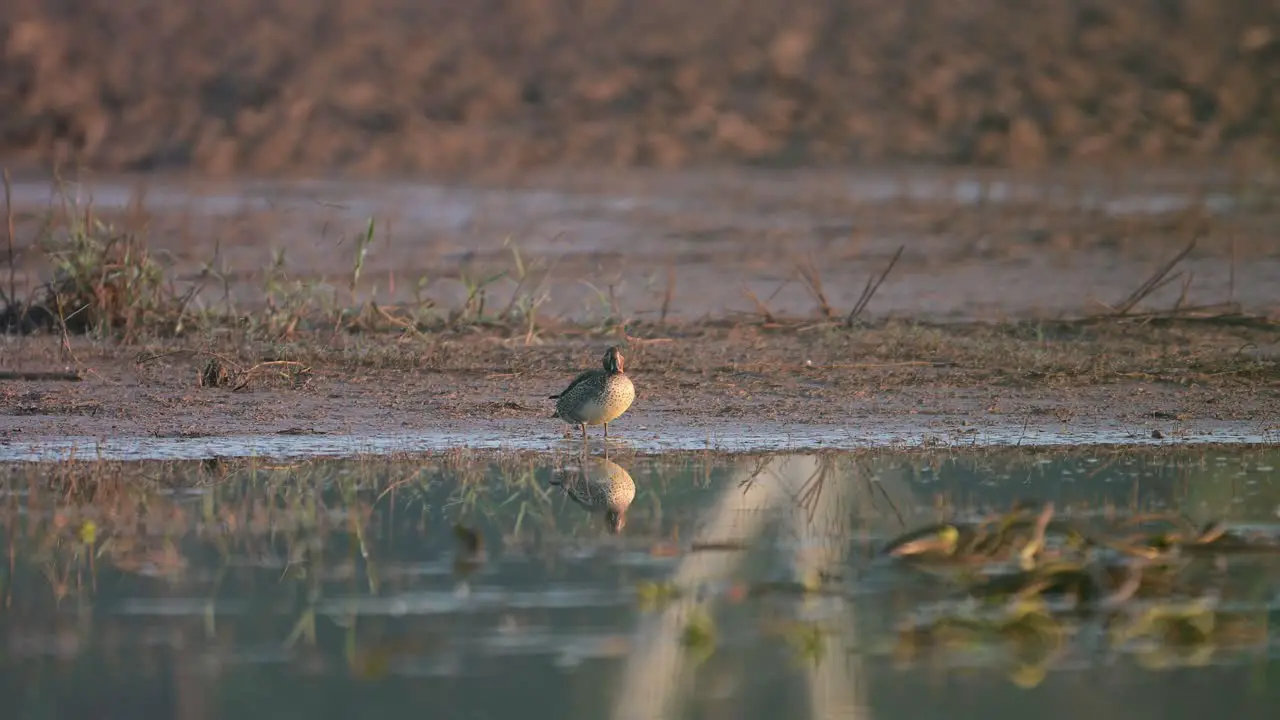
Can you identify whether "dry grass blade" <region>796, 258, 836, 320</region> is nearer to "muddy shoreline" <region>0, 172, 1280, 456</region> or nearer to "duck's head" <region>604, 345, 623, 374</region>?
"muddy shoreline" <region>0, 172, 1280, 456</region>

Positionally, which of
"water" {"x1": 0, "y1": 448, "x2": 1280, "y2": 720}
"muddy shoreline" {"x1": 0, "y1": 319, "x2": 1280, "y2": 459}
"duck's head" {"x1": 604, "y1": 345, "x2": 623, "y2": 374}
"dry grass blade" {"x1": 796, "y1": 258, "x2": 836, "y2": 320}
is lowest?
"water" {"x1": 0, "y1": 448, "x2": 1280, "y2": 720}

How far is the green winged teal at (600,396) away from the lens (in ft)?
24.5

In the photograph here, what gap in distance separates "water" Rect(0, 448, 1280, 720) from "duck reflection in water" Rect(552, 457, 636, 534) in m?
0.03

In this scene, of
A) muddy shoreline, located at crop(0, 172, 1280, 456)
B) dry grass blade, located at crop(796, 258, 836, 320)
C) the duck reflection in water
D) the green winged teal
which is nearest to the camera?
the duck reflection in water

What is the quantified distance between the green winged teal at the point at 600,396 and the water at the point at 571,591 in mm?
192

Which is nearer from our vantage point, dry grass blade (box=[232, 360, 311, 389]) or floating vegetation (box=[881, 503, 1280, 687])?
floating vegetation (box=[881, 503, 1280, 687])

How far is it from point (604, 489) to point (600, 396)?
2.08 feet

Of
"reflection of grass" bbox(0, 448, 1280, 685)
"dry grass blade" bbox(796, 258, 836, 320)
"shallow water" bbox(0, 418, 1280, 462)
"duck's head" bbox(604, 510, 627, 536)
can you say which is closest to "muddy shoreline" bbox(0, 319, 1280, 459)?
"shallow water" bbox(0, 418, 1280, 462)

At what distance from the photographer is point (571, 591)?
5.54 meters

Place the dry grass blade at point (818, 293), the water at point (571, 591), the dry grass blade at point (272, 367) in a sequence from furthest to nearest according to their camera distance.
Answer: the dry grass blade at point (818, 293) → the dry grass blade at point (272, 367) → the water at point (571, 591)

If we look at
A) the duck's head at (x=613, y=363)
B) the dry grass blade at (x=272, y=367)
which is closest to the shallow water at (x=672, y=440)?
the duck's head at (x=613, y=363)

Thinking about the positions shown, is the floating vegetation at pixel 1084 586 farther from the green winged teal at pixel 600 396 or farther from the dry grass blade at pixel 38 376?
the dry grass blade at pixel 38 376

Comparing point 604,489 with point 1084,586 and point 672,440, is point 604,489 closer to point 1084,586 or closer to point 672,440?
point 672,440

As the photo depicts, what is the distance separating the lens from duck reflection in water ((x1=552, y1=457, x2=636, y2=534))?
654 cm
